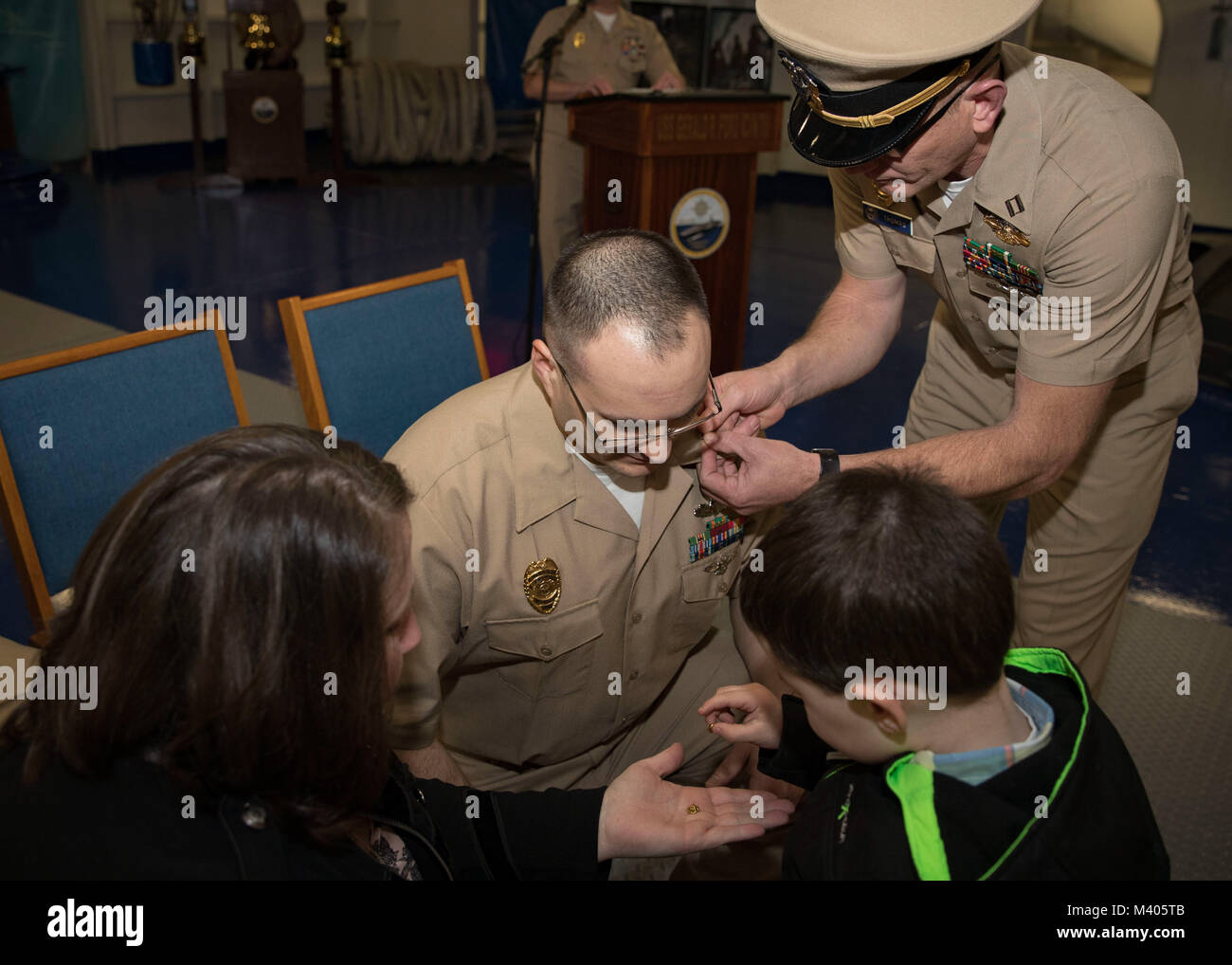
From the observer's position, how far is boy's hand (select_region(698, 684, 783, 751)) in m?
1.55

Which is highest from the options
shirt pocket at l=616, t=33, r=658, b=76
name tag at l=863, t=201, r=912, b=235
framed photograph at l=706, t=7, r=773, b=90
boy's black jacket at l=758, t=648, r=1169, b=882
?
framed photograph at l=706, t=7, r=773, b=90

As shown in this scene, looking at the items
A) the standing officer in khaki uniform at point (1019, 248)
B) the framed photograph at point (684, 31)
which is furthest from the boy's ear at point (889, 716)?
the framed photograph at point (684, 31)

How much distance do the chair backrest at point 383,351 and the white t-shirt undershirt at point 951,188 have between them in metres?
1.18

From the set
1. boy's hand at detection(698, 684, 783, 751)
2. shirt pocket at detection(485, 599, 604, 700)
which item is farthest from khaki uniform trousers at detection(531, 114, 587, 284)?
boy's hand at detection(698, 684, 783, 751)

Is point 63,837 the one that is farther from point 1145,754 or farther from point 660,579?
point 1145,754

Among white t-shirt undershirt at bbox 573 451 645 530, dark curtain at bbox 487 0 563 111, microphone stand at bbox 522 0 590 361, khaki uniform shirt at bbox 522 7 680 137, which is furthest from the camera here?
dark curtain at bbox 487 0 563 111

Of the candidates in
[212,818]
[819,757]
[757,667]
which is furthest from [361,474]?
[757,667]

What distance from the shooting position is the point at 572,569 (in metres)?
1.76

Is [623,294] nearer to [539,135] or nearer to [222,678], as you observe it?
[222,678]

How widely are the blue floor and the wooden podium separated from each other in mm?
701

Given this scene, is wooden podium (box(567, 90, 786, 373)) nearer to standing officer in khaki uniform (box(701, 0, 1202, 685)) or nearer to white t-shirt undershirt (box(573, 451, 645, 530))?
standing officer in khaki uniform (box(701, 0, 1202, 685))

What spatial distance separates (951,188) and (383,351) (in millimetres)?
1277

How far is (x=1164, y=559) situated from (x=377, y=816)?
9.81 feet

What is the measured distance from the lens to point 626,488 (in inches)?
71.4
